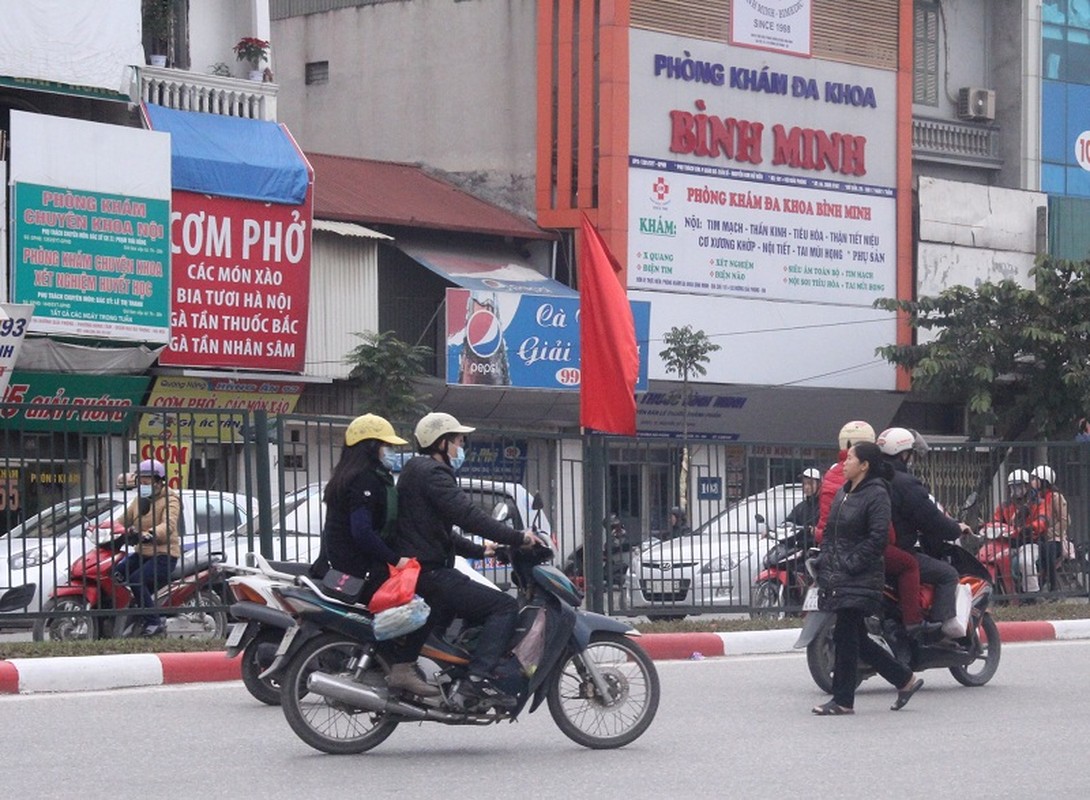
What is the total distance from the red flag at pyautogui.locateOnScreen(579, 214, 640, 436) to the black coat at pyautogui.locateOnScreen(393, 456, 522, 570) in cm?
762

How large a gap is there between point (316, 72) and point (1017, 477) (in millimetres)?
22384

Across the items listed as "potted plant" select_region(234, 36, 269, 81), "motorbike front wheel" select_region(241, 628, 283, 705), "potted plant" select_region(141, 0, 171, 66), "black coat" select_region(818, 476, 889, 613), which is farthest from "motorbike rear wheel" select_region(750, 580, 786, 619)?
"potted plant" select_region(234, 36, 269, 81)

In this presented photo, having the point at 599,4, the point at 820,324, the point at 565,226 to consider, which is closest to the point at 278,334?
the point at 565,226

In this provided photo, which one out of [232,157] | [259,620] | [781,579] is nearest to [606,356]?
[781,579]

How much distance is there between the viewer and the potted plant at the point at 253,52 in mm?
28062

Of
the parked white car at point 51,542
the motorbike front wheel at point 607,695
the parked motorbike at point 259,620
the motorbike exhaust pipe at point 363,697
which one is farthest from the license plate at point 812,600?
the parked white car at point 51,542

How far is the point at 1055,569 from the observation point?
56.5 feet

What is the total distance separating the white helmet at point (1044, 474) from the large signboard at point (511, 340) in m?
13.2

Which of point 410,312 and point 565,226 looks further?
point 565,226

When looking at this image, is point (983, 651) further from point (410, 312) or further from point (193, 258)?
point (410, 312)

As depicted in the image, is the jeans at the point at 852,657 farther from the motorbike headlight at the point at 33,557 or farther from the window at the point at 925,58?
the window at the point at 925,58

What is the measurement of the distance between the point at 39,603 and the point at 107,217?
13645 mm

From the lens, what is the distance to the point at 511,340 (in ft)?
100.0

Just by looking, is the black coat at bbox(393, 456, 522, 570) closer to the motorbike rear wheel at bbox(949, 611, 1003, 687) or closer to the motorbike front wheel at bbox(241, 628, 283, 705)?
the motorbike front wheel at bbox(241, 628, 283, 705)
